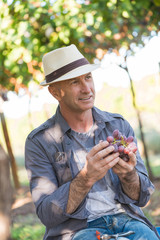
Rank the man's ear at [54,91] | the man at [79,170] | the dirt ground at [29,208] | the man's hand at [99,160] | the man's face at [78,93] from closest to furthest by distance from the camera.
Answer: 1. the man's hand at [99,160]
2. the man at [79,170]
3. the man's face at [78,93]
4. the man's ear at [54,91]
5. the dirt ground at [29,208]

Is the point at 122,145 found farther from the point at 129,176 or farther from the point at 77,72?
the point at 77,72

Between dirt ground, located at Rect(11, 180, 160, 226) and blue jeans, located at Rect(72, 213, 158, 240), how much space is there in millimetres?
2492

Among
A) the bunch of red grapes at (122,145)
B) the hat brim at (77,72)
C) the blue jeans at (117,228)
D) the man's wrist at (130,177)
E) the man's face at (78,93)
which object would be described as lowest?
the blue jeans at (117,228)

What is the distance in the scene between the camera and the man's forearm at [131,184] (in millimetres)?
2266

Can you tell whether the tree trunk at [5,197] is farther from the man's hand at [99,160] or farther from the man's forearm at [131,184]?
the man's forearm at [131,184]

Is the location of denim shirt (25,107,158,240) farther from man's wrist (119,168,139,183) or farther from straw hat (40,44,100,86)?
straw hat (40,44,100,86)

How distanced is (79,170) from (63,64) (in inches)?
34.5

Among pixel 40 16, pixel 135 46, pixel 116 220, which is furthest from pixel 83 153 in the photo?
pixel 135 46

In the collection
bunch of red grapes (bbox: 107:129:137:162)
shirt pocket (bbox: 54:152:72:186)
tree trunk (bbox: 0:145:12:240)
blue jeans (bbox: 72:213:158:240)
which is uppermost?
tree trunk (bbox: 0:145:12:240)

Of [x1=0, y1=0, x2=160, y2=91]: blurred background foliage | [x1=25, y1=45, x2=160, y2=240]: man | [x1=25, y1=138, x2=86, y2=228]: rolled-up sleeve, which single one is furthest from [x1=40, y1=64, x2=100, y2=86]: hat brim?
[x1=0, y1=0, x2=160, y2=91]: blurred background foliage

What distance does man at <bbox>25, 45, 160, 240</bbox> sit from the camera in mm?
2180

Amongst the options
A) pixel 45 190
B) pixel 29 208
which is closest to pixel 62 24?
pixel 45 190

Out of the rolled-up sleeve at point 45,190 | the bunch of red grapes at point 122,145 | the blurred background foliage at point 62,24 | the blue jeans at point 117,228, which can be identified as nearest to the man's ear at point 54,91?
the rolled-up sleeve at point 45,190

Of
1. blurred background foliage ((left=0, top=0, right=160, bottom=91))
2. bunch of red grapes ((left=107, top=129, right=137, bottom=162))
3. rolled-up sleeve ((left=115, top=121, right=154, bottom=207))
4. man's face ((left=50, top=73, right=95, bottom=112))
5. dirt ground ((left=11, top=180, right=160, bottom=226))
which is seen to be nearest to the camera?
bunch of red grapes ((left=107, top=129, right=137, bottom=162))
